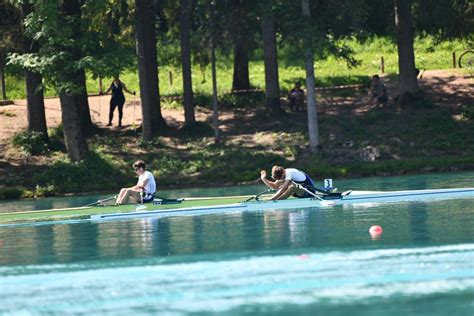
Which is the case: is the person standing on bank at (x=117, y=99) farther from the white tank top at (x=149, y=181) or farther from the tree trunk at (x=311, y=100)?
the white tank top at (x=149, y=181)

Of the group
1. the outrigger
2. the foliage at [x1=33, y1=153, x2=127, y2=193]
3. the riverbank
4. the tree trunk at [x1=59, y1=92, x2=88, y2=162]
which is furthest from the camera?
the tree trunk at [x1=59, y1=92, x2=88, y2=162]

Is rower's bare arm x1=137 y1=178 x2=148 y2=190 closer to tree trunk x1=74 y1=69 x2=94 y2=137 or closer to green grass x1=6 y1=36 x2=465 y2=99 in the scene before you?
tree trunk x1=74 y1=69 x2=94 y2=137

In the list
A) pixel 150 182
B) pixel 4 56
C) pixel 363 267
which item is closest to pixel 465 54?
pixel 4 56

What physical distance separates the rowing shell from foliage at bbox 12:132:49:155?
14.6 m

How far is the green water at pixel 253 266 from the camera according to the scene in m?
17.4

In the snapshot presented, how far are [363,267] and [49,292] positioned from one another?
5444 millimetres

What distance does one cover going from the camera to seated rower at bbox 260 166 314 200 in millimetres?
28312

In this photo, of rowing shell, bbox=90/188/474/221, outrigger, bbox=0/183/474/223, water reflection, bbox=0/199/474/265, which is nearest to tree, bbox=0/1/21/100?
outrigger, bbox=0/183/474/223

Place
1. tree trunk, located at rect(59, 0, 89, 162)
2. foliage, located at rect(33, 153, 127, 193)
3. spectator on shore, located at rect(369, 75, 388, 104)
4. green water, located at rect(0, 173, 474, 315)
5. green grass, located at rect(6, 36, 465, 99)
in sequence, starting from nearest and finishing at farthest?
green water, located at rect(0, 173, 474, 315) < foliage, located at rect(33, 153, 127, 193) < tree trunk, located at rect(59, 0, 89, 162) < spectator on shore, located at rect(369, 75, 388, 104) < green grass, located at rect(6, 36, 465, 99)

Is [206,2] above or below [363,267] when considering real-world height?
above

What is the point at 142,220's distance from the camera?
28625 mm

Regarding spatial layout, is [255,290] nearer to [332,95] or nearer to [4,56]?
[4,56]

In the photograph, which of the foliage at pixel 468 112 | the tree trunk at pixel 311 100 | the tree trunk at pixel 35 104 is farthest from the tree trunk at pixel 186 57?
the foliage at pixel 468 112

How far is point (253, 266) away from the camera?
20188mm
